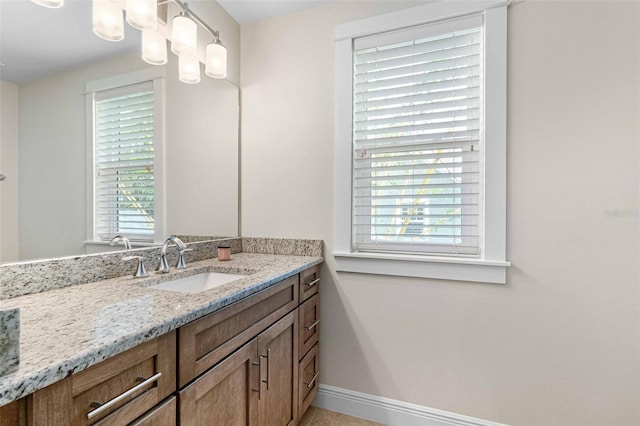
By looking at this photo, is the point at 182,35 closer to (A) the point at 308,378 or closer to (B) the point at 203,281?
(B) the point at 203,281

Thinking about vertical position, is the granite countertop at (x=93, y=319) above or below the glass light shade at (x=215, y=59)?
below

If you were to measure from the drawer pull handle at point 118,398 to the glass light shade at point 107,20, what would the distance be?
1308 millimetres

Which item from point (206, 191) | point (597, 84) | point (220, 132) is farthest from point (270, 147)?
point (597, 84)

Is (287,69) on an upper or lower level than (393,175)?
upper

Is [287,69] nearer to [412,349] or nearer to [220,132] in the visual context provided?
[220,132]

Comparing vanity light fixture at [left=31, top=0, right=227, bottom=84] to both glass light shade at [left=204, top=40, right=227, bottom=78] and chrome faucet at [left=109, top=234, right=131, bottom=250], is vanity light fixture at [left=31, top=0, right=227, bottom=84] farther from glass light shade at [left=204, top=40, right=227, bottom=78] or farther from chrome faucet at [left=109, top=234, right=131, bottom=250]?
chrome faucet at [left=109, top=234, right=131, bottom=250]

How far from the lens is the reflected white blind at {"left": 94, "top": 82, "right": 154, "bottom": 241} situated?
1.27 m

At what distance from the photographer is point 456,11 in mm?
1557

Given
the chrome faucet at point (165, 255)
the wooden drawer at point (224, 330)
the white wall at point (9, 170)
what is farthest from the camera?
the chrome faucet at point (165, 255)

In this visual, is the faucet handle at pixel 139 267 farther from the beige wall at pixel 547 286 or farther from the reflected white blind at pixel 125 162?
the beige wall at pixel 547 286

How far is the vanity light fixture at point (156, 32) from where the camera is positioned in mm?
1184

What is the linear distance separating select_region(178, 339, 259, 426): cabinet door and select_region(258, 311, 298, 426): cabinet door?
0.17 ft

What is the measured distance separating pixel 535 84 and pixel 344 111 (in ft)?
3.19

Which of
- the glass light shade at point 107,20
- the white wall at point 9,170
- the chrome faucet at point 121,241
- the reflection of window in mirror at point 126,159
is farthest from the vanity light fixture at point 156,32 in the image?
the chrome faucet at point 121,241
